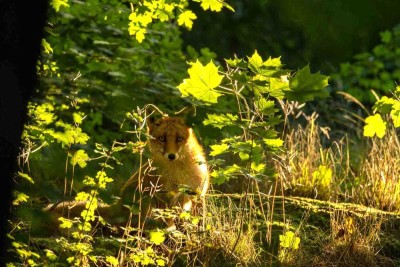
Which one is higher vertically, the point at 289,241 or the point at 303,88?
the point at 303,88

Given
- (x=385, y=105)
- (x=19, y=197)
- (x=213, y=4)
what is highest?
(x=213, y=4)

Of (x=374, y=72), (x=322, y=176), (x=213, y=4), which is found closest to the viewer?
(x=213, y=4)

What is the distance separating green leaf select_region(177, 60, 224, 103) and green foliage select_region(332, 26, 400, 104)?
9.39m

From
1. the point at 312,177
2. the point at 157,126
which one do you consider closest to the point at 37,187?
the point at 157,126

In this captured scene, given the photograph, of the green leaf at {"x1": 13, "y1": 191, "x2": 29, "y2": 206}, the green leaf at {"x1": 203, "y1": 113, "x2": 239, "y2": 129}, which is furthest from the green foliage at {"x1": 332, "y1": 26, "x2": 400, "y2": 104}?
the green leaf at {"x1": 13, "y1": 191, "x2": 29, "y2": 206}

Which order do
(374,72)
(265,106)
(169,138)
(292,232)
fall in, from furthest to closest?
(374,72), (169,138), (292,232), (265,106)

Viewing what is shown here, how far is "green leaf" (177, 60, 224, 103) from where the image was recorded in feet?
13.9

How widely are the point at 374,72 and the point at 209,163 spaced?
9564 mm

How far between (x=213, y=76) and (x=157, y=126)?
8.73 feet

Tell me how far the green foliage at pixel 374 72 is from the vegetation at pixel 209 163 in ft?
13.7

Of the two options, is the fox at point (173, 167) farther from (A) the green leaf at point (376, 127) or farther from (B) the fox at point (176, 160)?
(A) the green leaf at point (376, 127)

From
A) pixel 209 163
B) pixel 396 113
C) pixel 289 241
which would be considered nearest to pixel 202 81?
pixel 209 163

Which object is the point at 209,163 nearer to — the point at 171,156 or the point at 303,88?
the point at 303,88

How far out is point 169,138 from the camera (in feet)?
22.0
